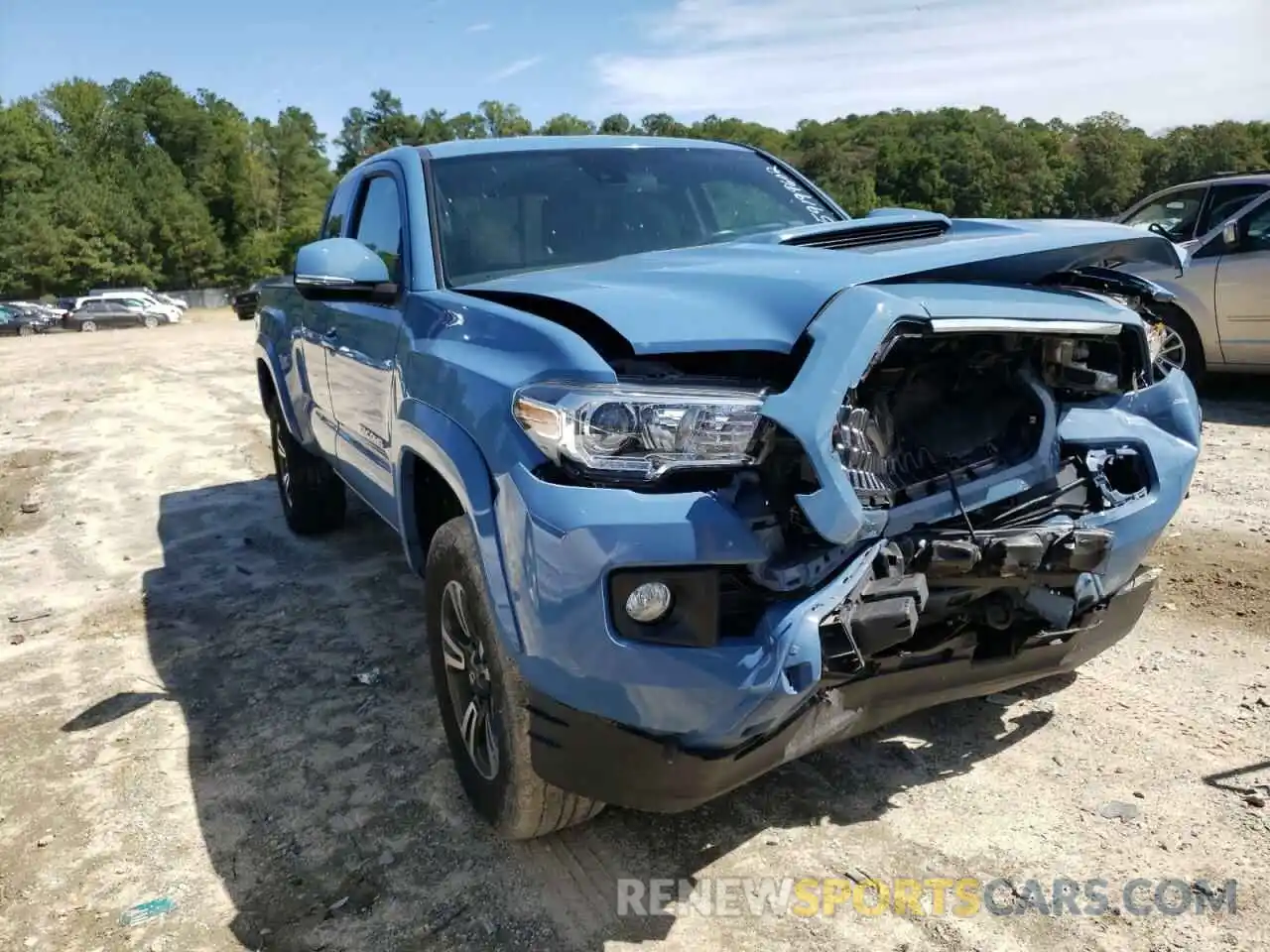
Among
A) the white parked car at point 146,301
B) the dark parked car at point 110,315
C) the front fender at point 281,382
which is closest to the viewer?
the front fender at point 281,382

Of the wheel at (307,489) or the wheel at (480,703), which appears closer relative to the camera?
the wheel at (480,703)

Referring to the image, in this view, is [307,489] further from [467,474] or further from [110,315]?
[110,315]

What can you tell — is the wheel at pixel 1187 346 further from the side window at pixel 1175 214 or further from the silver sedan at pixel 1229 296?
the side window at pixel 1175 214

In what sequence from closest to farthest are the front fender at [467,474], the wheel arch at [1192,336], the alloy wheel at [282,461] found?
the front fender at [467,474]
the alloy wheel at [282,461]
the wheel arch at [1192,336]

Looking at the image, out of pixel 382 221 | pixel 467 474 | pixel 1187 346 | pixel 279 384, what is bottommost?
pixel 1187 346

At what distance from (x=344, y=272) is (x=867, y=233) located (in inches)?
65.7

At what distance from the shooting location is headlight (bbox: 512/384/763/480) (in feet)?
6.89

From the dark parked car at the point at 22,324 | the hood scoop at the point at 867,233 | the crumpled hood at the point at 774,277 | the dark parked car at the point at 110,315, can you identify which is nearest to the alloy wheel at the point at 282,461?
the crumpled hood at the point at 774,277

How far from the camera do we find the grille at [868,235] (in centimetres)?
289

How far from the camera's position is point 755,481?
2115 mm

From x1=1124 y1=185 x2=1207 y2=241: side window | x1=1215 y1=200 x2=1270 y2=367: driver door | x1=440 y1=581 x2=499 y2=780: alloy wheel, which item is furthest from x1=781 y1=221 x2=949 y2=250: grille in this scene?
x1=1124 y1=185 x2=1207 y2=241: side window

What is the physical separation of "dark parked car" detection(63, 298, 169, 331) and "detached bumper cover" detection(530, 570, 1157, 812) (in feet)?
135

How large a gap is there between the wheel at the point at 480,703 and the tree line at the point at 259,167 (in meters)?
40.0

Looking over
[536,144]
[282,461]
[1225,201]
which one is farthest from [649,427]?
[1225,201]
